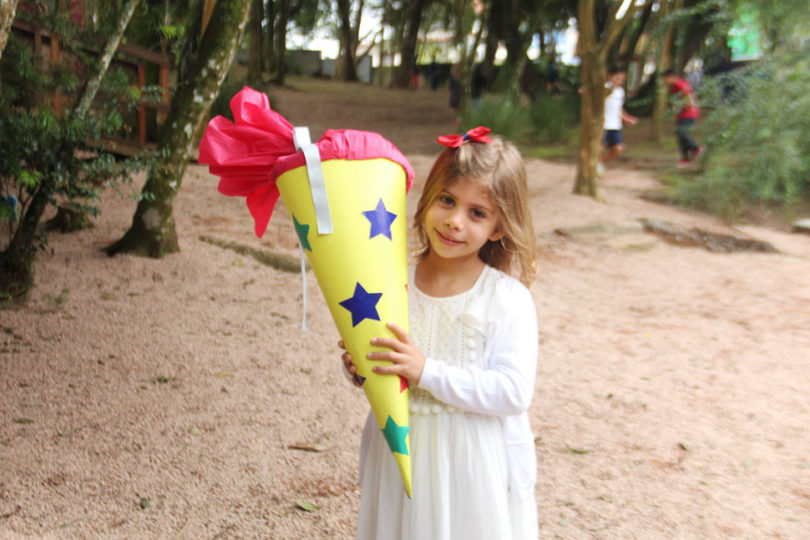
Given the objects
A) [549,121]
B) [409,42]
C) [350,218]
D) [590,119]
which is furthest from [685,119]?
[409,42]

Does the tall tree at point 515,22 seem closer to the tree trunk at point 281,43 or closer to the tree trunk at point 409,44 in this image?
the tree trunk at point 409,44

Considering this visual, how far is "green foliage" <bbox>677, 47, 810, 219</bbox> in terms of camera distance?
29.2 feet

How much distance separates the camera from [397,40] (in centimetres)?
2850

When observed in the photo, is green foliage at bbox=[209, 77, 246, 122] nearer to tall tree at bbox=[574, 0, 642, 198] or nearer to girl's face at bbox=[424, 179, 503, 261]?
tall tree at bbox=[574, 0, 642, 198]

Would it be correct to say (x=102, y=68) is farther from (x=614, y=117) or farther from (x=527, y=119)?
(x=527, y=119)

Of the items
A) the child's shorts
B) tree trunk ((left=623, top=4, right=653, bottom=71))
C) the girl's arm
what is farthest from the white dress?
tree trunk ((left=623, top=4, right=653, bottom=71))

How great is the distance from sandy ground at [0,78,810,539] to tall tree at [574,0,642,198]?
2835mm

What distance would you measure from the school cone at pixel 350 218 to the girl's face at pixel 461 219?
0.09 meters

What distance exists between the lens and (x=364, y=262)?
1.59m

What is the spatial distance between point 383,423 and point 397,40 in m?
28.6

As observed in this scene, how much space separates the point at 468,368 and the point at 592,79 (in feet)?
26.0

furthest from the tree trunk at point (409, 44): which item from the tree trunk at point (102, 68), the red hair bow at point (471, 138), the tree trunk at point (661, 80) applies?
the red hair bow at point (471, 138)

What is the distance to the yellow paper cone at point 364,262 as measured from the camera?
1548 mm

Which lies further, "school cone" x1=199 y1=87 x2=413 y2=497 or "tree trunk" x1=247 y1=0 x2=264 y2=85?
"tree trunk" x1=247 y1=0 x2=264 y2=85
